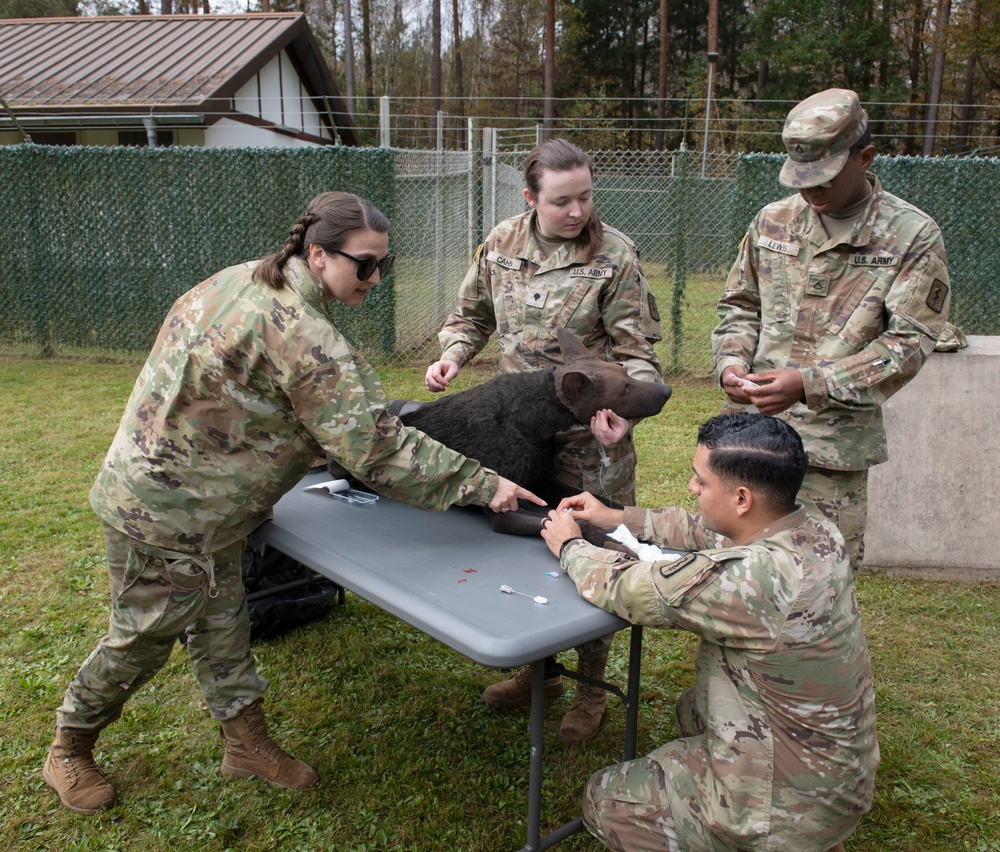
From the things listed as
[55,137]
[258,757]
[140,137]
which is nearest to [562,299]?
[258,757]

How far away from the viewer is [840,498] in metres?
3.53

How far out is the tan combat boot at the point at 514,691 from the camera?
4.05 metres

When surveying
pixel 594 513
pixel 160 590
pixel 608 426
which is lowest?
pixel 160 590

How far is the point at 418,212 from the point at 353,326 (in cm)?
163

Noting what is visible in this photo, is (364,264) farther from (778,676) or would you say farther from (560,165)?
(778,676)

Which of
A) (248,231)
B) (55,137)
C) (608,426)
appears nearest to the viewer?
(608,426)

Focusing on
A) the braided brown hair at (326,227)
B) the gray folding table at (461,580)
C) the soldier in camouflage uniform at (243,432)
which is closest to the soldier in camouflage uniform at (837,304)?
the gray folding table at (461,580)

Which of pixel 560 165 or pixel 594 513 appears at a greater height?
pixel 560 165

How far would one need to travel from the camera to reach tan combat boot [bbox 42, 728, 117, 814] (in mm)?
3232

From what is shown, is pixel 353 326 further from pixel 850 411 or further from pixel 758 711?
pixel 758 711

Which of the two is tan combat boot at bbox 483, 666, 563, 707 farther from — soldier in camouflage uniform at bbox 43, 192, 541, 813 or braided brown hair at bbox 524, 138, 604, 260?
braided brown hair at bbox 524, 138, 604, 260

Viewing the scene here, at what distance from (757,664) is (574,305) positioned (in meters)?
1.75

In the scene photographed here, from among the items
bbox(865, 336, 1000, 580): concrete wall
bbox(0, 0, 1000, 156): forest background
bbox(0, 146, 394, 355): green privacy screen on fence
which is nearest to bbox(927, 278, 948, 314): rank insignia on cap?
bbox(865, 336, 1000, 580): concrete wall

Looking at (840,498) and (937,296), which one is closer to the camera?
(937,296)
